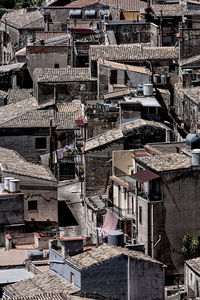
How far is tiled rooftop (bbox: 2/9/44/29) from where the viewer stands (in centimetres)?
11206

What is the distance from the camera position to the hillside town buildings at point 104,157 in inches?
1978

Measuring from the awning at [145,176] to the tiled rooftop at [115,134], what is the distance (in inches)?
380

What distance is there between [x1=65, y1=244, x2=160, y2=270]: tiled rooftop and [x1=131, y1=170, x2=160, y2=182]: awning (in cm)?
621

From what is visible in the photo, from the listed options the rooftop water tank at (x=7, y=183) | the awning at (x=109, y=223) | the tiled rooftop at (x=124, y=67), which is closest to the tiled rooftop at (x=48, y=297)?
the awning at (x=109, y=223)

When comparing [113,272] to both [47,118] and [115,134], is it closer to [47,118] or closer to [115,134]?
[115,134]

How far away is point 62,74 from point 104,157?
60.5 ft

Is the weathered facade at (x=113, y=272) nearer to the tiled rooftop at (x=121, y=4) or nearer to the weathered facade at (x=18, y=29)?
the weathered facade at (x=18, y=29)

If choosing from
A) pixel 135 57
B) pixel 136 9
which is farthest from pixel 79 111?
pixel 136 9

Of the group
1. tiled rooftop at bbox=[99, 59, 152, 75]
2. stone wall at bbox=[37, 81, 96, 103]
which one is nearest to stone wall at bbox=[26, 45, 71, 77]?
stone wall at bbox=[37, 81, 96, 103]

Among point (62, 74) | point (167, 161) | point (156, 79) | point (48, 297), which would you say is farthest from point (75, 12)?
point (48, 297)

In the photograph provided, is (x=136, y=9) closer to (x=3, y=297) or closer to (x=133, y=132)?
(x=133, y=132)

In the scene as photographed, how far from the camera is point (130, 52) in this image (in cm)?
8594

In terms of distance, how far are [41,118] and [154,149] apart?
→ 17.3m

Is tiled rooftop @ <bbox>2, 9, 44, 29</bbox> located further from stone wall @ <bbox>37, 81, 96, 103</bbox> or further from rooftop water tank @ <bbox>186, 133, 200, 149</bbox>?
rooftop water tank @ <bbox>186, 133, 200, 149</bbox>
